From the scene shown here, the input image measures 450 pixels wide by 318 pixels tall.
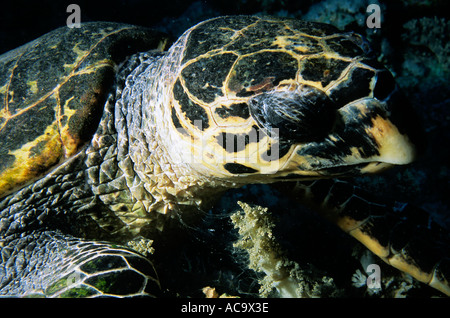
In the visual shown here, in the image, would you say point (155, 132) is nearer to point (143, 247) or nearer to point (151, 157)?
point (151, 157)

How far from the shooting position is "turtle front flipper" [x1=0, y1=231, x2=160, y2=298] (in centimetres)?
114

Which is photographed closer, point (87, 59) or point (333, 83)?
point (333, 83)

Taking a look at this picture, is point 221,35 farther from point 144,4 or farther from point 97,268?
point 144,4

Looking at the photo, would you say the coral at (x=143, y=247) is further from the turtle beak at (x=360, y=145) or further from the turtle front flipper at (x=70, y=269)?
the turtle beak at (x=360, y=145)

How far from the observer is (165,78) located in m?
1.50

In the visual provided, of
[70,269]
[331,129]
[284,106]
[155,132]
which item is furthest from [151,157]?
[331,129]

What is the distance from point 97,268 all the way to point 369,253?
1.70m

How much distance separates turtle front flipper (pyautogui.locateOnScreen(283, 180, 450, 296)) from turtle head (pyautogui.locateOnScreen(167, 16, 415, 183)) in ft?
2.09

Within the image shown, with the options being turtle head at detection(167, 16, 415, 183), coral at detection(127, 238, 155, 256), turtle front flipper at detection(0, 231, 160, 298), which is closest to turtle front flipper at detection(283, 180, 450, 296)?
turtle head at detection(167, 16, 415, 183)

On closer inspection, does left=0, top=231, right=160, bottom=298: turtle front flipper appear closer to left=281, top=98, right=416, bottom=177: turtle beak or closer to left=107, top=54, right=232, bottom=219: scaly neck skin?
left=107, top=54, right=232, bottom=219: scaly neck skin

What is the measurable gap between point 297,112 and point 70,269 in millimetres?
1247

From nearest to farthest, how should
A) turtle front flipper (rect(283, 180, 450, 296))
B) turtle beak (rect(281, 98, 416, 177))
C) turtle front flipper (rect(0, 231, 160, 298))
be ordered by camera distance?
turtle beak (rect(281, 98, 416, 177)) < turtle front flipper (rect(0, 231, 160, 298)) < turtle front flipper (rect(283, 180, 450, 296))

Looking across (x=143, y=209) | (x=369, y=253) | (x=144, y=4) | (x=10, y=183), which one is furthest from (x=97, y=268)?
(x=144, y=4)

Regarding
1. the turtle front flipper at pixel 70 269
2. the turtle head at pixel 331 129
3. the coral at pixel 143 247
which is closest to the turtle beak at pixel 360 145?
the turtle head at pixel 331 129
